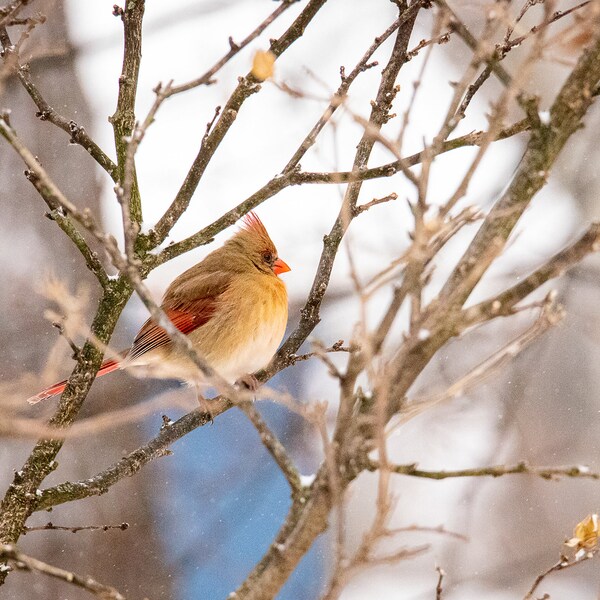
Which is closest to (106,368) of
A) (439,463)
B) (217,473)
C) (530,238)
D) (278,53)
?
(278,53)

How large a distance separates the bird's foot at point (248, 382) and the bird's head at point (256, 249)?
0.57m

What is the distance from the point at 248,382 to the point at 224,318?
0.33 metres

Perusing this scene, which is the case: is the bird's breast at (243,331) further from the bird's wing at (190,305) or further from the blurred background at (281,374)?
the blurred background at (281,374)

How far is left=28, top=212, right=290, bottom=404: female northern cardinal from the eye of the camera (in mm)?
3344

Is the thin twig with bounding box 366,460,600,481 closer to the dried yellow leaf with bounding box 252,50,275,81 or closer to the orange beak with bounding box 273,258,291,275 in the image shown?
the dried yellow leaf with bounding box 252,50,275,81

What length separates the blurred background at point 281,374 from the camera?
5.09 meters

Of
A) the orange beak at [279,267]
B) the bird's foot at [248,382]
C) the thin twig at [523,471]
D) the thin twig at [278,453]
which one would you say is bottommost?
the thin twig at [523,471]

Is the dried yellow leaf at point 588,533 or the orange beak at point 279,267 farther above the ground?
the orange beak at point 279,267

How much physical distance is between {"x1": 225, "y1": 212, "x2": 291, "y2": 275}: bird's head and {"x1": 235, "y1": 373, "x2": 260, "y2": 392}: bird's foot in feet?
Result: 1.89

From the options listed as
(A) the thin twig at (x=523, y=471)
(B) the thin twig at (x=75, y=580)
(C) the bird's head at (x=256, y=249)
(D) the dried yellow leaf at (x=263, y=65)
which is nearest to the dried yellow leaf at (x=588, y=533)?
(A) the thin twig at (x=523, y=471)

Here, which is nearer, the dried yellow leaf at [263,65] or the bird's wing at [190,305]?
the dried yellow leaf at [263,65]

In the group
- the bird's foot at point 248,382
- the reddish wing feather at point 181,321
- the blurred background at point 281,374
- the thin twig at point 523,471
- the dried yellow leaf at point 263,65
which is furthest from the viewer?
the blurred background at point 281,374

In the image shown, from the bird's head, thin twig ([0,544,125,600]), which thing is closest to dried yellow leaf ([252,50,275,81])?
thin twig ([0,544,125,600])

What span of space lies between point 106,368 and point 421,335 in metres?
2.15
